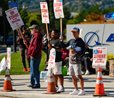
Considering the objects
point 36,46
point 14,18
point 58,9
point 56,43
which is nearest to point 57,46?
point 56,43

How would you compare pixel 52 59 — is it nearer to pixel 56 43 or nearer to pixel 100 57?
pixel 56 43

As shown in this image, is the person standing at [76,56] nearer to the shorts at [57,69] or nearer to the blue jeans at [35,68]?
the shorts at [57,69]

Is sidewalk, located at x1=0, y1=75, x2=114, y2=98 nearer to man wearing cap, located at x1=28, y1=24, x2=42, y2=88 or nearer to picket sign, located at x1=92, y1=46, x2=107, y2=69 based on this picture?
man wearing cap, located at x1=28, y1=24, x2=42, y2=88

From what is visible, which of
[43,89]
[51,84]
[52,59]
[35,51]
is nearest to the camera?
[51,84]

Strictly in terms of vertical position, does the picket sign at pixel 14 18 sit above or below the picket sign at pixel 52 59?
above

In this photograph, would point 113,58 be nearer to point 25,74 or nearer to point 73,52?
point 25,74

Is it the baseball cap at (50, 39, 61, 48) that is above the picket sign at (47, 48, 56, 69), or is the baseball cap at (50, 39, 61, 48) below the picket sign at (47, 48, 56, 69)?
above

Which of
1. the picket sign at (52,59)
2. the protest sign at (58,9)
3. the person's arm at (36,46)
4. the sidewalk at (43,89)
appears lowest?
the sidewalk at (43,89)

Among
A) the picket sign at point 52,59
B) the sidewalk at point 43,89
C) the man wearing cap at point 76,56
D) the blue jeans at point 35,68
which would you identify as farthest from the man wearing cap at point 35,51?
the man wearing cap at point 76,56

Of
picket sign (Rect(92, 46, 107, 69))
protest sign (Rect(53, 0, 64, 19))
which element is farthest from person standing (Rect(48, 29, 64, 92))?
protest sign (Rect(53, 0, 64, 19))

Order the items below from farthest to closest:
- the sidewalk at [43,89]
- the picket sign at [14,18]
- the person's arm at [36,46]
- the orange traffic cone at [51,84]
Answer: the picket sign at [14,18] < the person's arm at [36,46] < the orange traffic cone at [51,84] < the sidewalk at [43,89]

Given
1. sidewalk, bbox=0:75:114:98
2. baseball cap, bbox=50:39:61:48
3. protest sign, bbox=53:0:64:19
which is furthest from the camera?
protest sign, bbox=53:0:64:19

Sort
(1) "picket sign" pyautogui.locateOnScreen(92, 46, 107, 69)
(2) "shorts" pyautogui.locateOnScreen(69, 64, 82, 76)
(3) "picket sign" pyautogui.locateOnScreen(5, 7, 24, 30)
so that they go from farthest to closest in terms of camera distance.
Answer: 1. (3) "picket sign" pyautogui.locateOnScreen(5, 7, 24, 30)
2. (2) "shorts" pyautogui.locateOnScreen(69, 64, 82, 76)
3. (1) "picket sign" pyautogui.locateOnScreen(92, 46, 107, 69)

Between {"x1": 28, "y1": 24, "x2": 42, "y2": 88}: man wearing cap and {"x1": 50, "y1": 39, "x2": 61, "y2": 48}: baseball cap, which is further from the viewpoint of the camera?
{"x1": 28, "y1": 24, "x2": 42, "y2": 88}: man wearing cap
